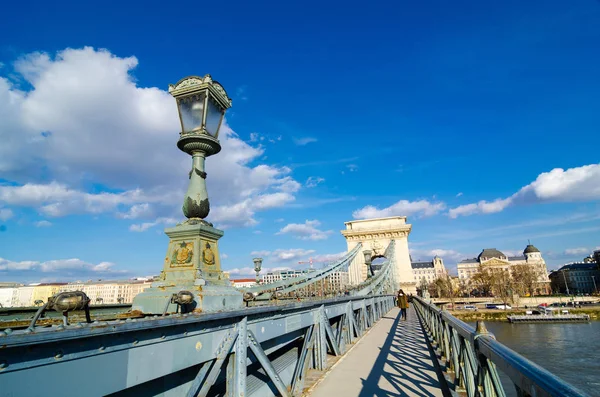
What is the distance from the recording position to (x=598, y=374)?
18891 mm

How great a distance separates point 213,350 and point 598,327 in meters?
50.2

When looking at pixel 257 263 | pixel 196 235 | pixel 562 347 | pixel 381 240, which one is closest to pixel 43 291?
pixel 257 263

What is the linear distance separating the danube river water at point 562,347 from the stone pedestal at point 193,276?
14474 millimetres

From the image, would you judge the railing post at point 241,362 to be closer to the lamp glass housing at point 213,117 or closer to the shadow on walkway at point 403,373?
the shadow on walkway at point 403,373

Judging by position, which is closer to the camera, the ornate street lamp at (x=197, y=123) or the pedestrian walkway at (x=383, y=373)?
the ornate street lamp at (x=197, y=123)

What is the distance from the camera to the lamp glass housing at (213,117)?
4.43m

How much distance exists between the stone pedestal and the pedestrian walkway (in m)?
2.24

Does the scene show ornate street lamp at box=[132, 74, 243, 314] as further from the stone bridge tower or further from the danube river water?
the stone bridge tower

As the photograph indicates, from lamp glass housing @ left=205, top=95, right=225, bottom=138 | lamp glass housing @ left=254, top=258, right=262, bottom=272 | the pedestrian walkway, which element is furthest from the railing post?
lamp glass housing @ left=254, top=258, right=262, bottom=272

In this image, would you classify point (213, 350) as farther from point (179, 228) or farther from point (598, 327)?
point (598, 327)

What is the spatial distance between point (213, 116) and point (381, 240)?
3939 cm

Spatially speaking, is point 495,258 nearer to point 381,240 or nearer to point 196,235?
point 381,240

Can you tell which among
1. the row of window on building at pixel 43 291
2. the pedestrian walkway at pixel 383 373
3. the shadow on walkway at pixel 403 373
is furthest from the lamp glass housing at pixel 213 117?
the row of window on building at pixel 43 291

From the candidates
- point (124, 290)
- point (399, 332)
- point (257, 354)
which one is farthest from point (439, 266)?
point (257, 354)
